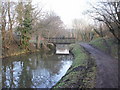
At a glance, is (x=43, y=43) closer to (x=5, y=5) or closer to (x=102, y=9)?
(x=5, y=5)

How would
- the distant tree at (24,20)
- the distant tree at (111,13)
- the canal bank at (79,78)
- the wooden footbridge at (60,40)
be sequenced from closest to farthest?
the canal bank at (79,78) → the distant tree at (111,13) → the distant tree at (24,20) → the wooden footbridge at (60,40)

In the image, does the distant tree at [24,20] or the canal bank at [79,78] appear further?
the distant tree at [24,20]

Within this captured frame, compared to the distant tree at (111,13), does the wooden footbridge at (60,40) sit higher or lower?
lower

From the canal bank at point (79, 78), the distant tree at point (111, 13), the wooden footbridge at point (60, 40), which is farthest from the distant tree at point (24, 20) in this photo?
the canal bank at point (79, 78)

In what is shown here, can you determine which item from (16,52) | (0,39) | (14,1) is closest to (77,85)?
(0,39)

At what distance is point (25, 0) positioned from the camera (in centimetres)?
1994

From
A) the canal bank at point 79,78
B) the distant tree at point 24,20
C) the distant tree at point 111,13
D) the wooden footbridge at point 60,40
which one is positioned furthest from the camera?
the wooden footbridge at point 60,40

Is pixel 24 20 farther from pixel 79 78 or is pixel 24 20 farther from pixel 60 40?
pixel 79 78

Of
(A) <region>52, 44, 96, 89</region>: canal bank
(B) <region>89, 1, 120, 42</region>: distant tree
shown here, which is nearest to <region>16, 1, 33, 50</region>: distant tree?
(B) <region>89, 1, 120, 42</region>: distant tree

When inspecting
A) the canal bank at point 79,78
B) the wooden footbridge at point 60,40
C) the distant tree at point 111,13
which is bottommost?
the canal bank at point 79,78

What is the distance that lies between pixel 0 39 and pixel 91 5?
11.4 meters

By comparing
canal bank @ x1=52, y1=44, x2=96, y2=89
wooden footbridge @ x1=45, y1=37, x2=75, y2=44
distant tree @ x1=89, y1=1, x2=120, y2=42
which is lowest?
canal bank @ x1=52, y1=44, x2=96, y2=89

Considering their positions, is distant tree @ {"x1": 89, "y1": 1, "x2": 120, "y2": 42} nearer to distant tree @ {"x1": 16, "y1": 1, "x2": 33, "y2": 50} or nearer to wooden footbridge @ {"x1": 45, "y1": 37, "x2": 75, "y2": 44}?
distant tree @ {"x1": 16, "y1": 1, "x2": 33, "y2": 50}

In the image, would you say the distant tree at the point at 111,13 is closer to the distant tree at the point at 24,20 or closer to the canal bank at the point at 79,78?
the canal bank at the point at 79,78
